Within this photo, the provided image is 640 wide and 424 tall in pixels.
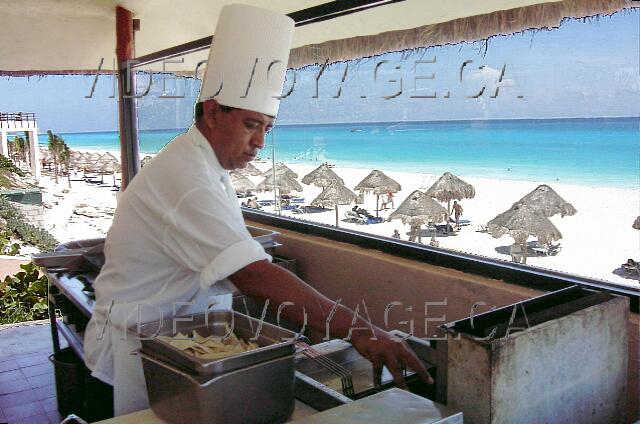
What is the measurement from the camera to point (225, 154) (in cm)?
133

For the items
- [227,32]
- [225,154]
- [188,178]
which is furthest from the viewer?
[227,32]

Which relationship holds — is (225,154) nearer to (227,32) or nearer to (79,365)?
Result: (227,32)

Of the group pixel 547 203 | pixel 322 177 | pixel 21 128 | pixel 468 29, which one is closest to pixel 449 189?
pixel 547 203

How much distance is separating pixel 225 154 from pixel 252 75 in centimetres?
23

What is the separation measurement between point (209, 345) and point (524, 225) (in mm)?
4336

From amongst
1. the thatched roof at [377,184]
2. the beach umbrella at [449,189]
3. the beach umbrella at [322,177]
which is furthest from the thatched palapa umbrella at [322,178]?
the beach umbrella at [449,189]

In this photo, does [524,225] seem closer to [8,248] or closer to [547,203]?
[547,203]

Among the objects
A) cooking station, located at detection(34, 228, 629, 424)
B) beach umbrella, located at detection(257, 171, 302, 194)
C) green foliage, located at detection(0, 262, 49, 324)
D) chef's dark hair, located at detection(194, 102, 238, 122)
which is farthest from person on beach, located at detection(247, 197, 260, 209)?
cooking station, located at detection(34, 228, 629, 424)

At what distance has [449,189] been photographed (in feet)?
18.4

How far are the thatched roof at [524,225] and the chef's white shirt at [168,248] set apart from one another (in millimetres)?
3331

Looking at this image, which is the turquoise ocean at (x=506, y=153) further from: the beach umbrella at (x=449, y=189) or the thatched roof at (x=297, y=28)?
the thatched roof at (x=297, y=28)

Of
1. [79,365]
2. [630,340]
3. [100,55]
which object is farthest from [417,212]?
[630,340]

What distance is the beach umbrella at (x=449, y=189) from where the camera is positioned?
554cm

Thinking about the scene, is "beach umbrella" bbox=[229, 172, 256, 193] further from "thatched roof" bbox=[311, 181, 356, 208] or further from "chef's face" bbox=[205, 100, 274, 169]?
"chef's face" bbox=[205, 100, 274, 169]
